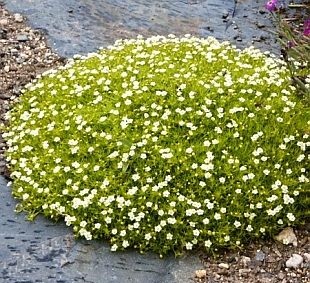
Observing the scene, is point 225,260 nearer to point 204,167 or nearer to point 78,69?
point 204,167

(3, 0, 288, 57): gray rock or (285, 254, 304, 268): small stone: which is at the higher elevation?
(3, 0, 288, 57): gray rock

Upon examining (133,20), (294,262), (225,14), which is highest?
(225,14)

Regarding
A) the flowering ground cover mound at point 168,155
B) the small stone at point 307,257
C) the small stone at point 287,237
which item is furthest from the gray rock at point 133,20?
the small stone at point 307,257

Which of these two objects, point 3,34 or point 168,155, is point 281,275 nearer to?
point 168,155

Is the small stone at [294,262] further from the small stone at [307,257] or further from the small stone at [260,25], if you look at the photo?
the small stone at [260,25]

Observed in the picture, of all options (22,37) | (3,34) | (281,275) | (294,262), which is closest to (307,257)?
(294,262)

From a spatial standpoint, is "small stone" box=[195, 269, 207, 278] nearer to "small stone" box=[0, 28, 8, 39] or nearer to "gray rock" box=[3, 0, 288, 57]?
"gray rock" box=[3, 0, 288, 57]

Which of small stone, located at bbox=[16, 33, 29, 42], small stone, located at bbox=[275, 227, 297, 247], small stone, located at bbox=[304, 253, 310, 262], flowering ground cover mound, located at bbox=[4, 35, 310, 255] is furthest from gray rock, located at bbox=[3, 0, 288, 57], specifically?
small stone, located at bbox=[304, 253, 310, 262]

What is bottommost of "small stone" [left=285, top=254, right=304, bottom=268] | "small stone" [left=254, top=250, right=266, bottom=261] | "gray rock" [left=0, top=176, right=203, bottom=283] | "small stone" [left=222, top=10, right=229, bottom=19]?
"gray rock" [left=0, top=176, right=203, bottom=283]
